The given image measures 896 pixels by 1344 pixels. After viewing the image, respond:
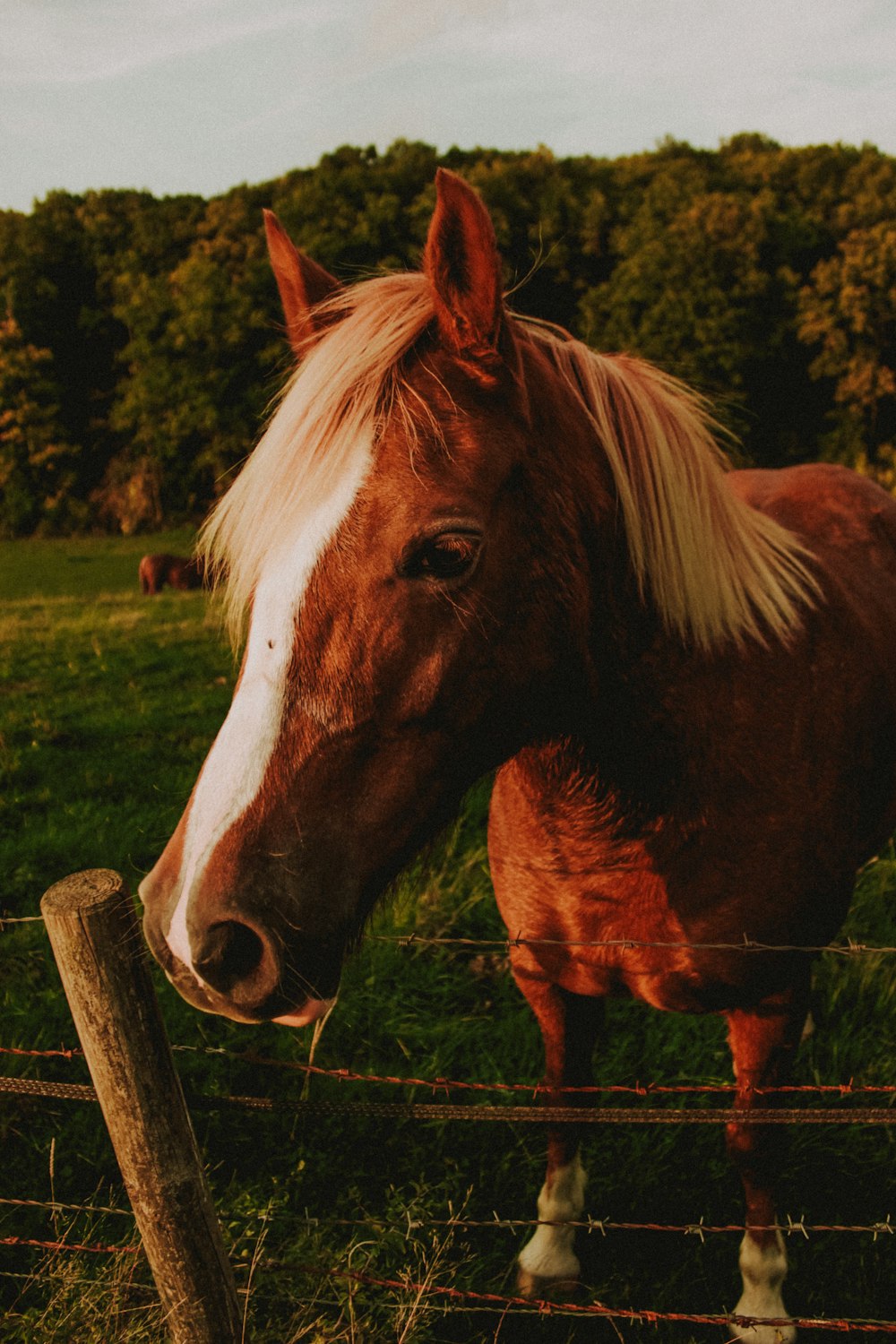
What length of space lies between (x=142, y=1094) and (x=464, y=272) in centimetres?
161

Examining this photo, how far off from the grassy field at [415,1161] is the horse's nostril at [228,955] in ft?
1.27

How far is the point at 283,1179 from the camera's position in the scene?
9.11 feet

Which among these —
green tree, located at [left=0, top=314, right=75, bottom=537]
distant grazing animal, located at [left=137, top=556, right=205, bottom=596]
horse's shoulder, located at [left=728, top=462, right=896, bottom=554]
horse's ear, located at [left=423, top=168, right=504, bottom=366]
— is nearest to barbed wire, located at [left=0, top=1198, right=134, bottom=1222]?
horse's ear, located at [left=423, top=168, right=504, bottom=366]

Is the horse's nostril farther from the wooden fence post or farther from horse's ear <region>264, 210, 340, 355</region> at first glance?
horse's ear <region>264, 210, 340, 355</region>

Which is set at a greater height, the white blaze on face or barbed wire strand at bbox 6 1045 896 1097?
the white blaze on face

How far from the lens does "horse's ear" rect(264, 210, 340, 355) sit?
73.2 inches

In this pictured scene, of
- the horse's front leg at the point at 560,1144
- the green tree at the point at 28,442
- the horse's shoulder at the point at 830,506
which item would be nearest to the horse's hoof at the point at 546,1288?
the horse's front leg at the point at 560,1144

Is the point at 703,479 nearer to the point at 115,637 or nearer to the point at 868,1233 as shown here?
the point at 868,1233

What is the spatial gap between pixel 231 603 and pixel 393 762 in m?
0.55

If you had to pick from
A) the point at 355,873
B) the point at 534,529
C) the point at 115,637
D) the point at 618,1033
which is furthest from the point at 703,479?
the point at 115,637

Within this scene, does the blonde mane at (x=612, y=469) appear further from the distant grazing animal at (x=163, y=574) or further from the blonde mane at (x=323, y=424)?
the distant grazing animal at (x=163, y=574)

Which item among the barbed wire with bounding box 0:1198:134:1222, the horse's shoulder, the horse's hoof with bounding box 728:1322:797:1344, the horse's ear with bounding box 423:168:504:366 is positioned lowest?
the horse's hoof with bounding box 728:1322:797:1344

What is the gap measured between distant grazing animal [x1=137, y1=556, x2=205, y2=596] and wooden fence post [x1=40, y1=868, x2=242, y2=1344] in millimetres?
14459

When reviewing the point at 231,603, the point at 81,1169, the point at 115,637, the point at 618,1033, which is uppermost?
the point at 231,603
